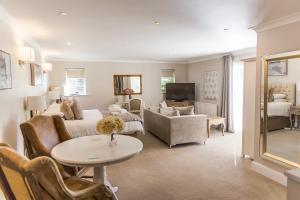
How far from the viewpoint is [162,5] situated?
98.5 inches

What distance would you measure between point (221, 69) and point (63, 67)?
17.2 ft

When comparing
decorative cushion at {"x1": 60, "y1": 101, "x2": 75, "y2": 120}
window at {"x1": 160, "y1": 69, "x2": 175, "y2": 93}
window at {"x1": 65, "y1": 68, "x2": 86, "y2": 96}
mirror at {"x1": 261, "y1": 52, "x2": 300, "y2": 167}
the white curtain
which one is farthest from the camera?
window at {"x1": 160, "y1": 69, "x2": 175, "y2": 93}

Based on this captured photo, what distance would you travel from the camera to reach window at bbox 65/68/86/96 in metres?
7.48

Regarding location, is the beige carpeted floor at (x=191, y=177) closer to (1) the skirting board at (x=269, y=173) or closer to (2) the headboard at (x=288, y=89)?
(1) the skirting board at (x=269, y=173)

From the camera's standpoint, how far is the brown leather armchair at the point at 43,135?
7.55ft

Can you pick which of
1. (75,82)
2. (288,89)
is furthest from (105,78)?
(288,89)

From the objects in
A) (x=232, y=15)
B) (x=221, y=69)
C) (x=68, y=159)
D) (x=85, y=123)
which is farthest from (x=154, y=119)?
(x=68, y=159)

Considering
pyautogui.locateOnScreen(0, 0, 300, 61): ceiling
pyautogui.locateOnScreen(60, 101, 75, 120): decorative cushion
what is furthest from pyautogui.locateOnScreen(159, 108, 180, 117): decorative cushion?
pyautogui.locateOnScreen(60, 101, 75, 120): decorative cushion

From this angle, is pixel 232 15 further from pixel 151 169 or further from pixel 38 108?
pixel 38 108

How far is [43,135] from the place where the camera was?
2.53 meters

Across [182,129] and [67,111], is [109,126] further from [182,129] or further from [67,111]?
[182,129]

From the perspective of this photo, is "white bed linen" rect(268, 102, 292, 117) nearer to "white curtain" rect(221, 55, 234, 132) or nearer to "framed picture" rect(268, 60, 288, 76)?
"framed picture" rect(268, 60, 288, 76)

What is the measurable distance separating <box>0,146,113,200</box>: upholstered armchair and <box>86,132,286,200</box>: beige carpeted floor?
1.35m

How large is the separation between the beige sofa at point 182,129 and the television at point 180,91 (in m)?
2.96
